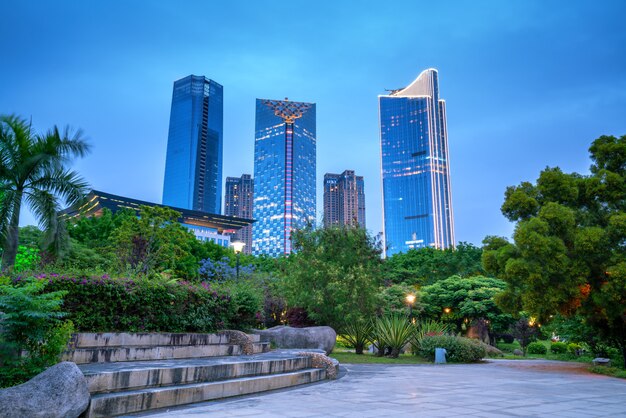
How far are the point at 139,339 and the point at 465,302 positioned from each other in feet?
70.1

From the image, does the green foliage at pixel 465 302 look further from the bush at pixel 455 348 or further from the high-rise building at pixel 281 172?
the high-rise building at pixel 281 172

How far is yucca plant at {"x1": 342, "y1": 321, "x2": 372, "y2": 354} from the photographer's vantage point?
1781 cm

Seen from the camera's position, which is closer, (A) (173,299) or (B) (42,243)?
(A) (173,299)

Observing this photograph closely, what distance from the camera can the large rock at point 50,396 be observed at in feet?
14.1

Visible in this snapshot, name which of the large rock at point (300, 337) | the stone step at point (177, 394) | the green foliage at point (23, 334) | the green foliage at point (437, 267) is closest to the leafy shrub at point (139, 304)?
the green foliage at point (23, 334)

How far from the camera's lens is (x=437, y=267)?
130 ft

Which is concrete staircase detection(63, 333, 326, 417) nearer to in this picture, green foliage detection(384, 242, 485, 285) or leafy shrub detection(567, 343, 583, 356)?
leafy shrub detection(567, 343, 583, 356)

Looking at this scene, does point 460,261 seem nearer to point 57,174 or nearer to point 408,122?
point 57,174

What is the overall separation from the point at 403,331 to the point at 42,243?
12.3 m

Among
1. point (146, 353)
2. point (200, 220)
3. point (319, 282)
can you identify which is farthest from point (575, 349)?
point (200, 220)

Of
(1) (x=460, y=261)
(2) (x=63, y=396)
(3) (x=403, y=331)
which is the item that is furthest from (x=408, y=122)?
(2) (x=63, y=396)

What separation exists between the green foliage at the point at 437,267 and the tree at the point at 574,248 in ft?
76.5

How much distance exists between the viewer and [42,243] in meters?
12.2

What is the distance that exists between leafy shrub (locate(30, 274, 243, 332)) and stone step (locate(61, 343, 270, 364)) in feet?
2.60
